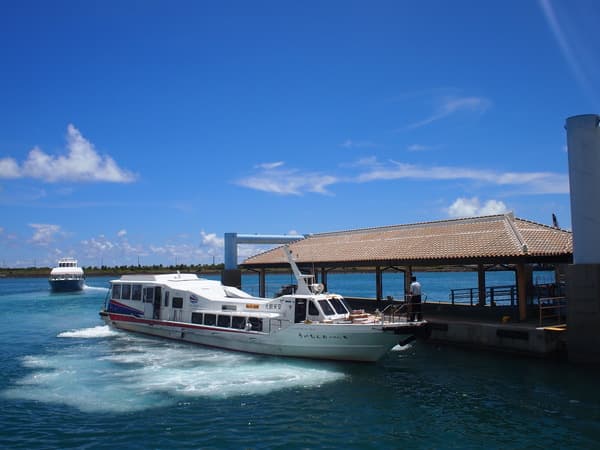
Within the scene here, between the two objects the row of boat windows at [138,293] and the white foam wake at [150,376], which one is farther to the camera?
the row of boat windows at [138,293]

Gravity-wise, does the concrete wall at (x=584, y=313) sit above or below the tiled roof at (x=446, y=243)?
below

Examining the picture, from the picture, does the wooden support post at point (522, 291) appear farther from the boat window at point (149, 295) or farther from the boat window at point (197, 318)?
the boat window at point (149, 295)

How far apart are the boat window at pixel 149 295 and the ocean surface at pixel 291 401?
172 inches

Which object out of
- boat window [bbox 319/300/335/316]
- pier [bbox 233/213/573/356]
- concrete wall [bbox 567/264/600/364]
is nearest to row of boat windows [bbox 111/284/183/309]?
pier [bbox 233/213/573/356]

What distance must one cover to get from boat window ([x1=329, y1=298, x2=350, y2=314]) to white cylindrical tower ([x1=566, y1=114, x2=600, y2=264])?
8825 millimetres

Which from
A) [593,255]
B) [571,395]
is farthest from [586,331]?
[571,395]

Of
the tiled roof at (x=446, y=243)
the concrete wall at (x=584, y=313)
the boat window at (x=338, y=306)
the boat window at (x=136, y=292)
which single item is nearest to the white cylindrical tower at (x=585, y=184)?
the concrete wall at (x=584, y=313)

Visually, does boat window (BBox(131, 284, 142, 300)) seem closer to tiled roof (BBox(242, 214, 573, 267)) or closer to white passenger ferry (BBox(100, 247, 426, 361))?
white passenger ferry (BBox(100, 247, 426, 361))

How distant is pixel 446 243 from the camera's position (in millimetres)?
25359

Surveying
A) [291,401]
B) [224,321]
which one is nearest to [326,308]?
[224,321]

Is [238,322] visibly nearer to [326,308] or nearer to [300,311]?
[300,311]

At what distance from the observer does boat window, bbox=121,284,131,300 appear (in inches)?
1096

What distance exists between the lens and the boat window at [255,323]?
69.5ft

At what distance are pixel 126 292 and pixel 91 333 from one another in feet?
11.1
